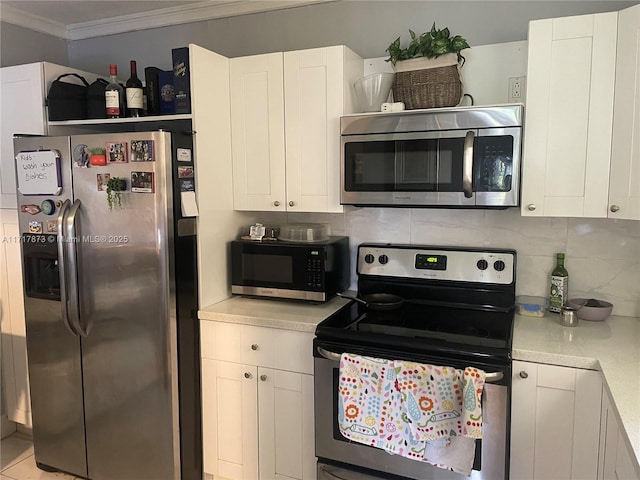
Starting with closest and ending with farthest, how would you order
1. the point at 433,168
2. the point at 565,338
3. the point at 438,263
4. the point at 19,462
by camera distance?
1. the point at 565,338
2. the point at 433,168
3. the point at 438,263
4. the point at 19,462

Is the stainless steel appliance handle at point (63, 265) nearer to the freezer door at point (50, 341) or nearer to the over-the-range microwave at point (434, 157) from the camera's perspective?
the freezer door at point (50, 341)

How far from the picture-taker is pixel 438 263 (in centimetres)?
229

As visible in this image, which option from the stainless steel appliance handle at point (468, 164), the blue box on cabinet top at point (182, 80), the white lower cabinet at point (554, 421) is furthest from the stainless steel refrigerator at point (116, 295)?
the white lower cabinet at point (554, 421)

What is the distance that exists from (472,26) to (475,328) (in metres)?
1.39

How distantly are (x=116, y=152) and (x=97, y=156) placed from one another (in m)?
0.10

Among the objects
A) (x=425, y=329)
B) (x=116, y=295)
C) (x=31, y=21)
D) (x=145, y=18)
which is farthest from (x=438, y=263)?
(x=31, y=21)

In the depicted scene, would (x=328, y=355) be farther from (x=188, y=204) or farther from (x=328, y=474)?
(x=188, y=204)

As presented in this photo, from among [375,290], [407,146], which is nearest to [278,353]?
[375,290]

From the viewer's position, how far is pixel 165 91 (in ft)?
7.85

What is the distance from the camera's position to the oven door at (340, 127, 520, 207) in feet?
6.39

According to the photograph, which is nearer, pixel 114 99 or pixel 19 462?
pixel 114 99

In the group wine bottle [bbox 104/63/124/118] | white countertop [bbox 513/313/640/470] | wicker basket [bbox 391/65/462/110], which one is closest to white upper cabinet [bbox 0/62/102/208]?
wine bottle [bbox 104/63/124/118]

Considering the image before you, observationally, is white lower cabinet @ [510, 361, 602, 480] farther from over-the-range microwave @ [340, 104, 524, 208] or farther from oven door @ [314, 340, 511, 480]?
over-the-range microwave @ [340, 104, 524, 208]

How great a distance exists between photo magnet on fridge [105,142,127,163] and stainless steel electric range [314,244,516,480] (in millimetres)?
1137
